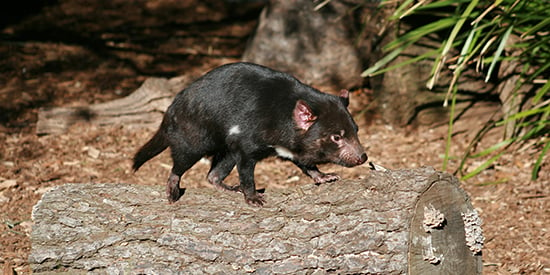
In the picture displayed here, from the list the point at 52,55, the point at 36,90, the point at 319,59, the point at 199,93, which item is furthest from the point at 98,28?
the point at 199,93

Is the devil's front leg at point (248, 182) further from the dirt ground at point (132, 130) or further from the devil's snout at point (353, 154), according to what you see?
the dirt ground at point (132, 130)

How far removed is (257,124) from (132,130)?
7.77 ft

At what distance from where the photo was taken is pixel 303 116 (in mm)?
3197

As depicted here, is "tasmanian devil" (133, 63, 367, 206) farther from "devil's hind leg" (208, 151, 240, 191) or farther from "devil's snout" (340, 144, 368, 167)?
"devil's hind leg" (208, 151, 240, 191)

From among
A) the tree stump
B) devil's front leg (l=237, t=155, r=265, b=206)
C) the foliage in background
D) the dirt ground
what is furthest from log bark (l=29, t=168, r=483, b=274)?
the tree stump

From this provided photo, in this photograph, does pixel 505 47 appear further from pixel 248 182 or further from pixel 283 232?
pixel 283 232

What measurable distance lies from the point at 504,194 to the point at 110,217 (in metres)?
2.71

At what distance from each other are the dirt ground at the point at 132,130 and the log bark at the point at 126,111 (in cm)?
7

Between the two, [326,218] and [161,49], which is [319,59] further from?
[326,218]

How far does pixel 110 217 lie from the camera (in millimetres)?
2938

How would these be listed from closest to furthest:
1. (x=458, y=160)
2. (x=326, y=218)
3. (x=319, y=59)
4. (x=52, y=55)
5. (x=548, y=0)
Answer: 1. (x=326, y=218)
2. (x=548, y=0)
3. (x=458, y=160)
4. (x=319, y=59)
5. (x=52, y=55)

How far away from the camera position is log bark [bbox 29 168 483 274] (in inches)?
109

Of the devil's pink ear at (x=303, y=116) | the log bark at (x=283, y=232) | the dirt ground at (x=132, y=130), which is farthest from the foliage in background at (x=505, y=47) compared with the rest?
the log bark at (x=283, y=232)

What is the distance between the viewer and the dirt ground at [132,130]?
398 cm
